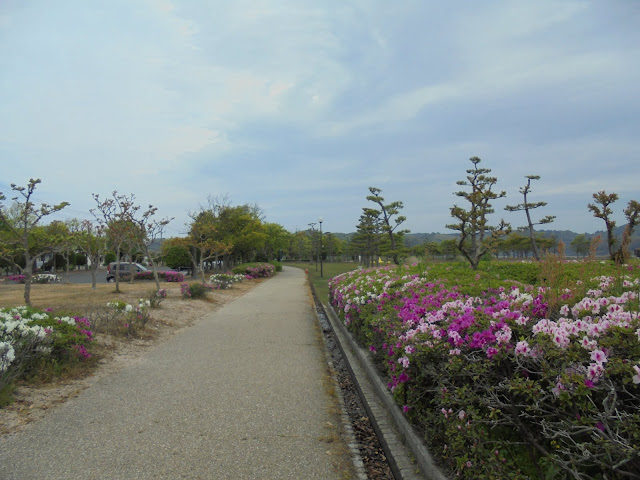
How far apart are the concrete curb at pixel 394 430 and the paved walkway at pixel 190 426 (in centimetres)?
44

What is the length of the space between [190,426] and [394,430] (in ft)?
5.60

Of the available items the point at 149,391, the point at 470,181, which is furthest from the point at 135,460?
the point at 470,181

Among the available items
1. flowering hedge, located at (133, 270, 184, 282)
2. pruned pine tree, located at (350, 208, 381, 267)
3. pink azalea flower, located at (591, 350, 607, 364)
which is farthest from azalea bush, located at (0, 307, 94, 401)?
pruned pine tree, located at (350, 208, 381, 267)

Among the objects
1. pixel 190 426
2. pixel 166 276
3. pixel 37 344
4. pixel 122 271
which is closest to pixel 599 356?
pixel 190 426

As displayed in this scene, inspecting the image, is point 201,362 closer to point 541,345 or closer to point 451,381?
point 451,381

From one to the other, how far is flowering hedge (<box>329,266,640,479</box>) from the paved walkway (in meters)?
0.94

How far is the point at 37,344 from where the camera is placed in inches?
185

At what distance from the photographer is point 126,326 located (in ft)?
23.9

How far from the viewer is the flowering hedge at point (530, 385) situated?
170 cm

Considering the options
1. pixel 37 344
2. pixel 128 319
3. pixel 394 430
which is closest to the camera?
pixel 394 430

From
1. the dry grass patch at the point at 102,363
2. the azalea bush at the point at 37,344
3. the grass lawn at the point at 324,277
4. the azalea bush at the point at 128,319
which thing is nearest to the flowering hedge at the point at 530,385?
the dry grass patch at the point at 102,363

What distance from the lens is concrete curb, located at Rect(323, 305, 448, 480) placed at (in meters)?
2.66

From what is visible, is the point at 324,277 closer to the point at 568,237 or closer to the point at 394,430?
the point at 394,430

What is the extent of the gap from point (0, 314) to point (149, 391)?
1956mm
